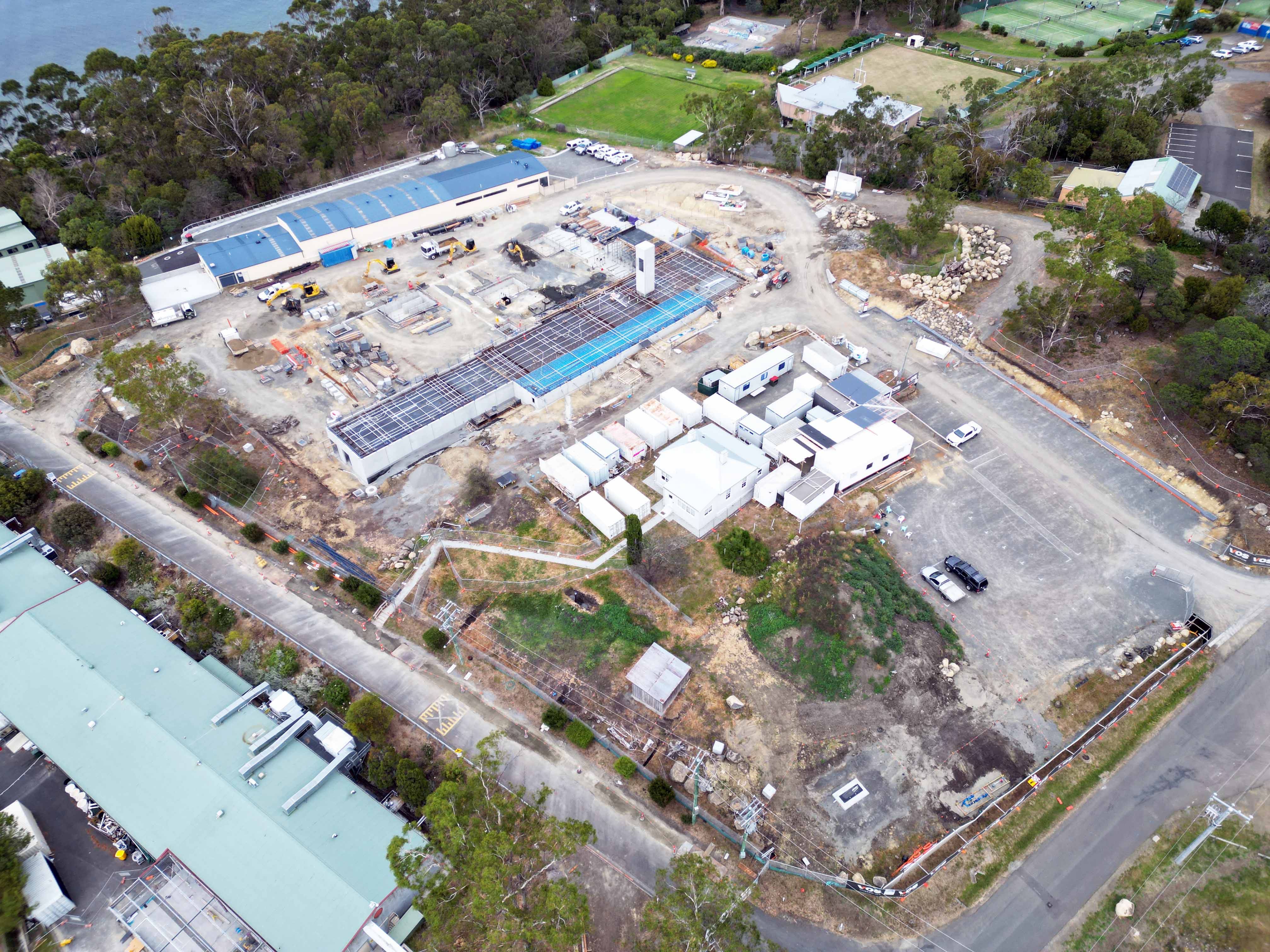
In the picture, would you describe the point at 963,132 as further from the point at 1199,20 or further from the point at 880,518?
the point at 1199,20

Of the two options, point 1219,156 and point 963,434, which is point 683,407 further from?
point 1219,156

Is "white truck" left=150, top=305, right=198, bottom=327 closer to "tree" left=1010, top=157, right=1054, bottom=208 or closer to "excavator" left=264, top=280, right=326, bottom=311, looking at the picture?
"excavator" left=264, top=280, right=326, bottom=311

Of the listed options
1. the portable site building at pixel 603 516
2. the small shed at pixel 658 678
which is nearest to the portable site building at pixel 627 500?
the portable site building at pixel 603 516

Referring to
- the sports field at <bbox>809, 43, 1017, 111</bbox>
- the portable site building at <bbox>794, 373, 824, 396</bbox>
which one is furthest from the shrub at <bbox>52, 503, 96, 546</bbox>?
the sports field at <bbox>809, 43, 1017, 111</bbox>

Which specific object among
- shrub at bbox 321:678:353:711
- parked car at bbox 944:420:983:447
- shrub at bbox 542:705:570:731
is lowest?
shrub at bbox 542:705:570:731

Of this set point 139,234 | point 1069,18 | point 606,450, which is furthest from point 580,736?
point 1069,18
